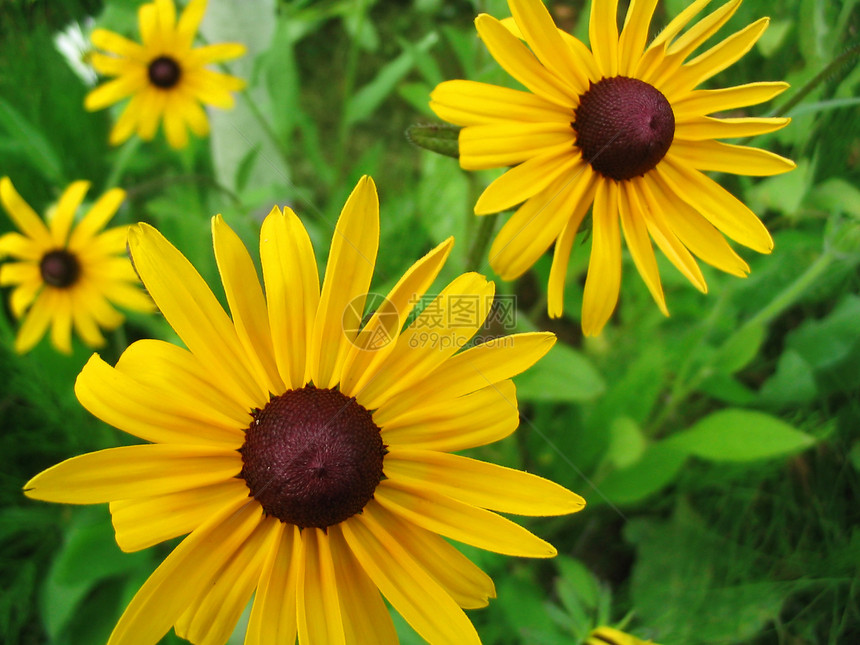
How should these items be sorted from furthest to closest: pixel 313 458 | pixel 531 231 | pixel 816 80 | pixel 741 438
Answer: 1. pixel 741 438
2. pixel 816 80
3. pixel 531 231
4. pixel 313 458

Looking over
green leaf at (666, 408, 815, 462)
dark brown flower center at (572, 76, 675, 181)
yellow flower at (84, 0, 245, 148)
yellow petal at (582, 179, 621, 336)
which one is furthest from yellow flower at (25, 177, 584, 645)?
yellow flower at (84, 0, 245, 148)

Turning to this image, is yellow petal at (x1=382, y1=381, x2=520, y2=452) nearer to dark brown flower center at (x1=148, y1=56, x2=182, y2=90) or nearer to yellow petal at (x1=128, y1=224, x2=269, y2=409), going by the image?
yellow petal at (x1=128, y1=224, x2=269, y2=409)

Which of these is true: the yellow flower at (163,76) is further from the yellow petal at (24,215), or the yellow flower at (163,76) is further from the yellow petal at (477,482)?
the yellow petal at (477,482)

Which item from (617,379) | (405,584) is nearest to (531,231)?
(405,584)

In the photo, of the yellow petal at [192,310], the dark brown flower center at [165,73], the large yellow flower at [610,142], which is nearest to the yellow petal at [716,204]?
the large yellow flower at [610,142]

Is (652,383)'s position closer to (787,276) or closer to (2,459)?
(787,276)

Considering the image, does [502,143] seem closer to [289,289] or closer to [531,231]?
[531,231]
